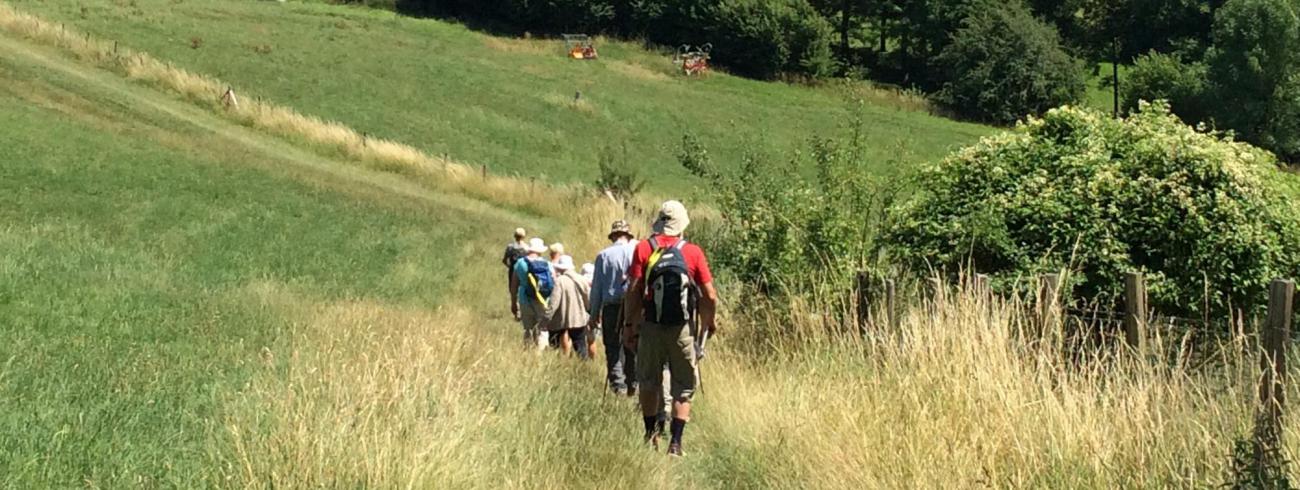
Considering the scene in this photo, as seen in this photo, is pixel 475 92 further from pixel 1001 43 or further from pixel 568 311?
pixel 1001 43

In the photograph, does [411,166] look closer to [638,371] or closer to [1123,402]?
[638,371]

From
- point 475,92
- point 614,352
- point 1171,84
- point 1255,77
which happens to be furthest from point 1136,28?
point 614,352

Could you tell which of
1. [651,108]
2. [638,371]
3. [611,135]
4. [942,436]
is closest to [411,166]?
[611,135]

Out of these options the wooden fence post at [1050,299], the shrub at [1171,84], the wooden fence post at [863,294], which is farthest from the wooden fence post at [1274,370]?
Answer: the shrub at [1171,84]

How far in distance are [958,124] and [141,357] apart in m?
54.4

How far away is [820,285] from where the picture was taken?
962 centimetres

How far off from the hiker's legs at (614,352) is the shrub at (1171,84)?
54.6 m

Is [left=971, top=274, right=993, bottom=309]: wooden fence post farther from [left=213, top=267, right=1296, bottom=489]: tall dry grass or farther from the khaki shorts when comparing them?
the khaki shorts

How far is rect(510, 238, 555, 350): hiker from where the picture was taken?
1113 cm

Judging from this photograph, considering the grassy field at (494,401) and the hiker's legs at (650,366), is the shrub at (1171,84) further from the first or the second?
the hiker's legs at (650,366)

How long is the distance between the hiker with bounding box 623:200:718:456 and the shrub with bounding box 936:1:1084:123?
5697 cm

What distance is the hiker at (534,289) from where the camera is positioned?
11.1 metres

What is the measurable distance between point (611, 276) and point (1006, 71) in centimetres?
5810

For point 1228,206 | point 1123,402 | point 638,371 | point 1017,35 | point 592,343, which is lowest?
point 592,343
